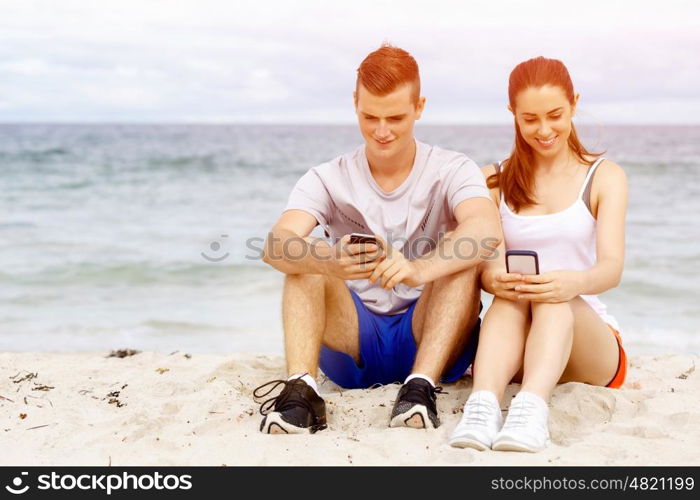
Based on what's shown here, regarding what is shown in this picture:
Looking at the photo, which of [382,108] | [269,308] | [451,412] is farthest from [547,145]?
[269,308]

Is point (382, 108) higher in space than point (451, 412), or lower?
higher

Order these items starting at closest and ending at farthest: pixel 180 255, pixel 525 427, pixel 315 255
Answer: pixel 525 427, pixel 315 255, pixel 180 255

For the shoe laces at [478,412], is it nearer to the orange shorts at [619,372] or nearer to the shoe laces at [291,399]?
the shoe laces at [291,399]

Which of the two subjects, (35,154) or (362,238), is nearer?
(362,238)

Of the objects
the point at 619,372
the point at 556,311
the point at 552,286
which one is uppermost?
the point at 552,286

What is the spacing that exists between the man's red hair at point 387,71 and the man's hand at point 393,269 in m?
0.67

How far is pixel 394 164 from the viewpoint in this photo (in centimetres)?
360

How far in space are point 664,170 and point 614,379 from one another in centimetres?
1386

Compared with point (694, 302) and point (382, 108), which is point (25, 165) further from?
point (382, 108)

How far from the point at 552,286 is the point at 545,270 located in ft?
1.20

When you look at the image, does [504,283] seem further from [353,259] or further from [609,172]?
[609,172]

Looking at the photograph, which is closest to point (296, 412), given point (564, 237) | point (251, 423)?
point (251, 423)

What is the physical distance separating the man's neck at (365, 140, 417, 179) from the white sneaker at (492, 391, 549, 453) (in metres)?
1.18
